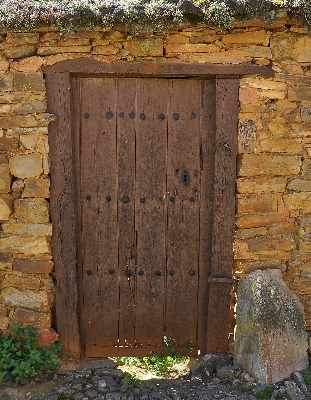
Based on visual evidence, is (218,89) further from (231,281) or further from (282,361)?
(282,361)

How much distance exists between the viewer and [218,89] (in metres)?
3.62

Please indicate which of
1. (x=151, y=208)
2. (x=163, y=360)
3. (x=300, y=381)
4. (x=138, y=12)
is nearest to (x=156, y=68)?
(x=138, y=12)

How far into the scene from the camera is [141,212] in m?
3.90

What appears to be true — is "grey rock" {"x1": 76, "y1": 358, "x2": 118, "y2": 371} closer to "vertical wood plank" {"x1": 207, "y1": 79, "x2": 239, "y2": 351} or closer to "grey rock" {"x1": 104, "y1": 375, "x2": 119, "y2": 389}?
"grey rock" {"x1": 104, "y1": 375, "x2": 119, "y2": 389}

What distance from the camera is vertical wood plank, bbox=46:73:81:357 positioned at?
3.63 metres

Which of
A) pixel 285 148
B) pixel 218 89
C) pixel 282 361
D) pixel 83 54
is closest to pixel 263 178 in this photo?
pixel 285 148

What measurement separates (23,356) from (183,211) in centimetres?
167

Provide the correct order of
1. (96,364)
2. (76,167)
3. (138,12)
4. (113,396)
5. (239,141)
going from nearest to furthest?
(138,12) < (113,396) < (239,141) < (76,167) < (96,364)

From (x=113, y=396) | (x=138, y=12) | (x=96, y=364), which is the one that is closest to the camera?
(x=138, y=12)

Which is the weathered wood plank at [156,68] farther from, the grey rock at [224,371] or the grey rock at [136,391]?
the grey rock at [136,391]

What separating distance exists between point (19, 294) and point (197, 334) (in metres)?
1.48

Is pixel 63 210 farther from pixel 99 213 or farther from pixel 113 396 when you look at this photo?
pixel 113 396

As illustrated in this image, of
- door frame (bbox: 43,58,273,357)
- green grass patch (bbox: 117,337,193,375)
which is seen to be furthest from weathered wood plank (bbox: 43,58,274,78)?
green grass patch (bbox: 117,337,193,375)

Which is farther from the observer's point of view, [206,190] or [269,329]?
[206,190]
